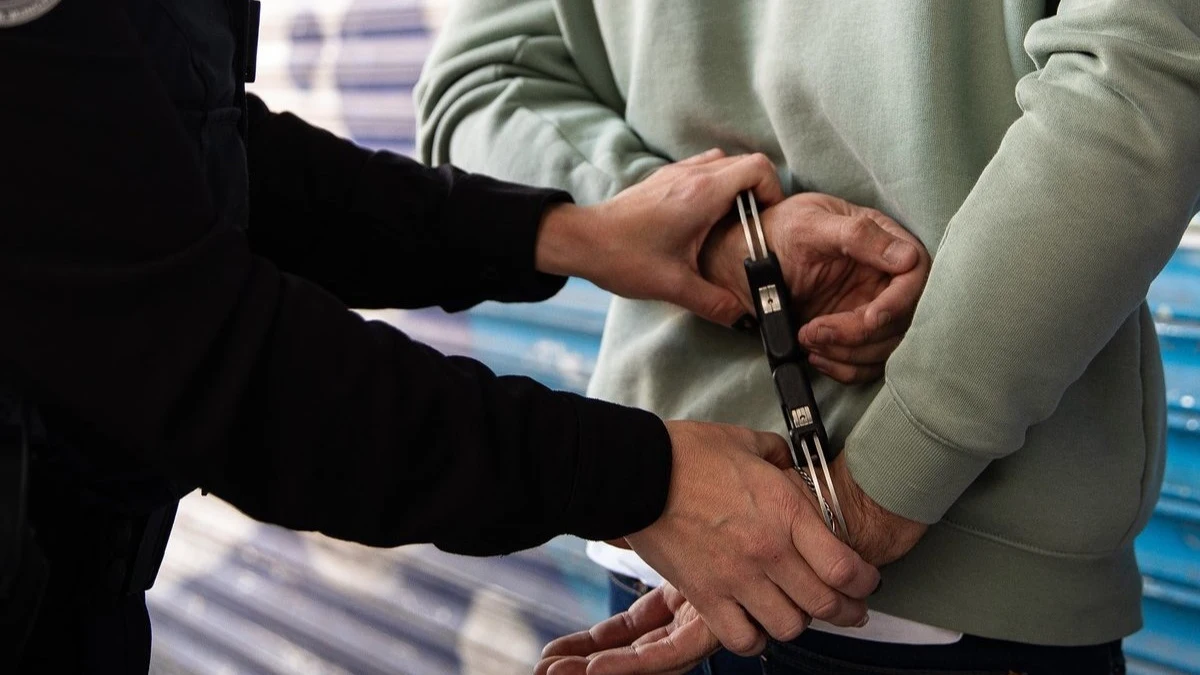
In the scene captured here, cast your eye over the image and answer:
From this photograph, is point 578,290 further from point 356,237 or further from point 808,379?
point 808,379

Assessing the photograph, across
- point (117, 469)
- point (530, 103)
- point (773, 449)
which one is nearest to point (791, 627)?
point (773, 449)

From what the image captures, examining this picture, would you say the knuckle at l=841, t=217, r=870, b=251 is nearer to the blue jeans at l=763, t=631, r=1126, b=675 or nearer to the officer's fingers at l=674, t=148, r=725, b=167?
the officer's fingers at l=674, t=148, r=725, b=167

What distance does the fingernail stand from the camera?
3.28 ft

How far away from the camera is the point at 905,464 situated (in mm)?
926

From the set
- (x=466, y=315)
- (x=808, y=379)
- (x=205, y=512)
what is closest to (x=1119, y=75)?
(x=808, y=379)

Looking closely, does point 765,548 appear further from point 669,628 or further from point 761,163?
point 761,163

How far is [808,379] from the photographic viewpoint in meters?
1.04

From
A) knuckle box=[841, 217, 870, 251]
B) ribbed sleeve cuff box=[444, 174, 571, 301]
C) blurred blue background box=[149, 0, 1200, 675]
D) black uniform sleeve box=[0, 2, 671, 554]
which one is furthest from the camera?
blurred blue background box=[149, 0, 1200, 675]

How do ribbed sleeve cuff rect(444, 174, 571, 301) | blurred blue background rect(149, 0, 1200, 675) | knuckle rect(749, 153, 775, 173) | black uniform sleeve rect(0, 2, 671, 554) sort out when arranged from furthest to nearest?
blurred blue background rect(149, 0, 1200, 675) → ribbed sleeve cuff rect(444, 174, 571, 301) → knuckle rect(749, 153, 775, 173) → black uniform sleeve rect(0, 2, 671, 554)

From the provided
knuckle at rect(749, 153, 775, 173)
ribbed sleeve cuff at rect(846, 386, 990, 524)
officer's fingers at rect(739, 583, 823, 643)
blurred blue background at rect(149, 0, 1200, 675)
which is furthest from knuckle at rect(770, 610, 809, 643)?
blurred blue background at rect(149, 0, 1200, 675)

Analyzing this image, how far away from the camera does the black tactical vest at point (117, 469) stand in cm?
77

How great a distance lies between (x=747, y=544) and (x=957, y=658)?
0.78 ft

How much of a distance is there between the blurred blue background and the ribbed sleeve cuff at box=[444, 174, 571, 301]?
78cm

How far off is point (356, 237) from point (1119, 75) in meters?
0.85
